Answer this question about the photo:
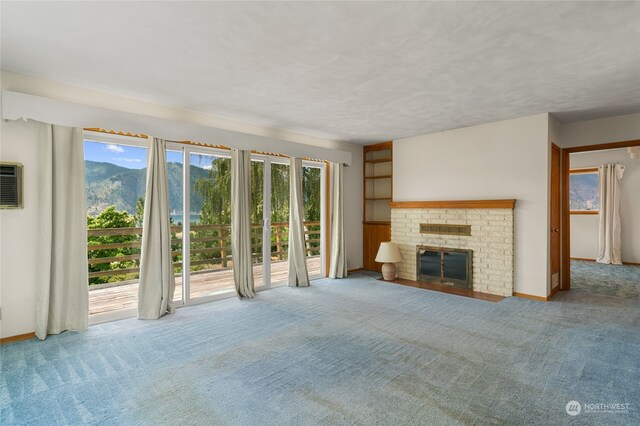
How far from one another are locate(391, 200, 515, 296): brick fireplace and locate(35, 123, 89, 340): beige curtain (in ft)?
15.3

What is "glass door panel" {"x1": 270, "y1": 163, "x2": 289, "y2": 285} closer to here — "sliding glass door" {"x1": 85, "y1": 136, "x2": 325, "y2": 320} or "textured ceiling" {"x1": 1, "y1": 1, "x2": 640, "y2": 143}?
"sliding glass door" {"x1": 85, "y1": 136, "x2": 325, "y2": 320}

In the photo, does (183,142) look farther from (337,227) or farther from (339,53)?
(337,227)

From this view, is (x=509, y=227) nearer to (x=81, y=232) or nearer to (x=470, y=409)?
(x=470, y=409)

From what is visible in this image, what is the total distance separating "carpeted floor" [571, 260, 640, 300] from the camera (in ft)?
15.9

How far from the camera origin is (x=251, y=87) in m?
3.38

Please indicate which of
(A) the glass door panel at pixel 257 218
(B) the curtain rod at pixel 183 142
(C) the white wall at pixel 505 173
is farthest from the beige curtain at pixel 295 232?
(C) the white wall at pixel 505 173

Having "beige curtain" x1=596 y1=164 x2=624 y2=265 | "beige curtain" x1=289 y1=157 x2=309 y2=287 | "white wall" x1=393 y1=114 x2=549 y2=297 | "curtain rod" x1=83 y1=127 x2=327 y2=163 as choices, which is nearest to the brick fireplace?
"white wall" x1=393 y1=114 x2=549 y2=297

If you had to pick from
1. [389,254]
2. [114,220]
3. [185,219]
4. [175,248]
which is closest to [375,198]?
[389,254]

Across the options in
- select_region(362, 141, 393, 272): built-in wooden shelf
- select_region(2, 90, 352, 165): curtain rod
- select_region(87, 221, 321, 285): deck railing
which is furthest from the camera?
select_region(362, 141, 393, 272): built-in wooden shelf

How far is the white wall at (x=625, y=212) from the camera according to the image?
23.5 feet

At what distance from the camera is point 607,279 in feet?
18.7

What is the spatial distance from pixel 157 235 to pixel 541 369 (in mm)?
3920

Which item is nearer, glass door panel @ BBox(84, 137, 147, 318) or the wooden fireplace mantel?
glass door panel @ BBox(84, 137, 147, 318)

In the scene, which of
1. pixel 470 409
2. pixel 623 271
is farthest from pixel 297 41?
pixel 623 271
